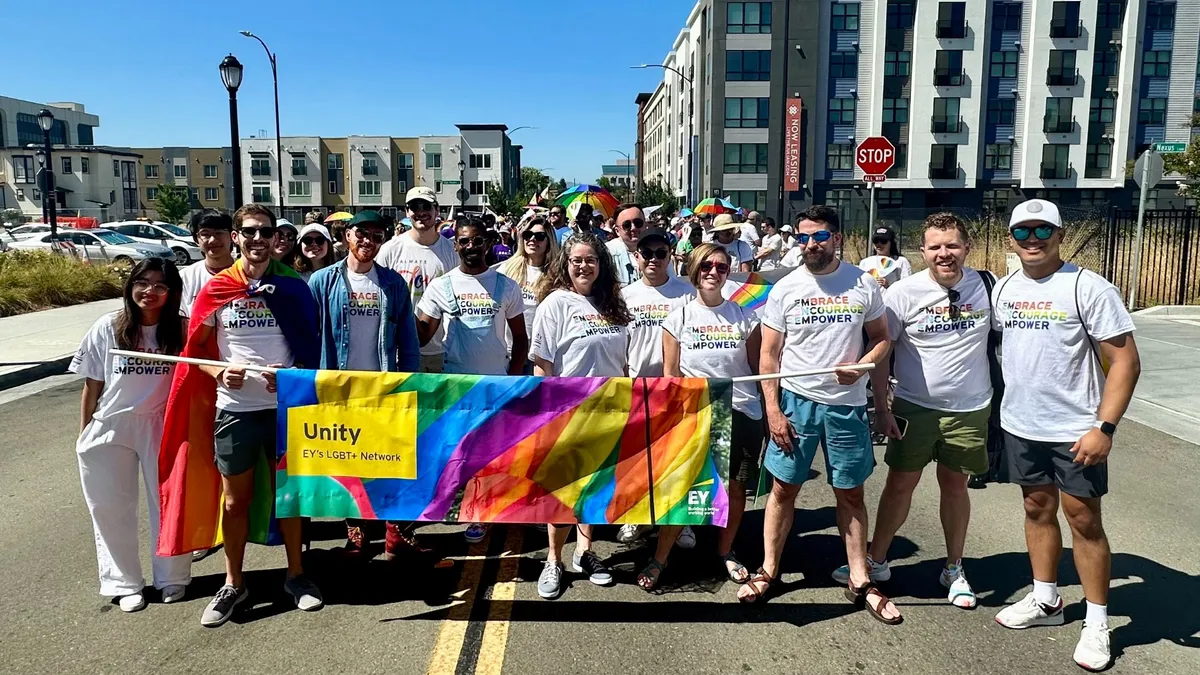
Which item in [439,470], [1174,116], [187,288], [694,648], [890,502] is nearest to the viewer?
[694,648]

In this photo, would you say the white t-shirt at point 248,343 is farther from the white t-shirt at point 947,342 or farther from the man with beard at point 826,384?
the white t-shirt at point 947,342

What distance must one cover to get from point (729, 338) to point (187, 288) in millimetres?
3618

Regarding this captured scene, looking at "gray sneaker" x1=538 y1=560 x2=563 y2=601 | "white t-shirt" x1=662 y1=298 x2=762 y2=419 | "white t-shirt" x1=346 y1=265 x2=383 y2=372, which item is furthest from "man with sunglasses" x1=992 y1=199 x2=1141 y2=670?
"white t-shirt" x1=346 y1=265 x2=383 y2=372

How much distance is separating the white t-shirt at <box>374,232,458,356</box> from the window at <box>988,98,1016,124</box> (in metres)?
58.1

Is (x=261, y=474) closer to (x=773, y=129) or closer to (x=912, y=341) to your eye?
(x=912, y=341)

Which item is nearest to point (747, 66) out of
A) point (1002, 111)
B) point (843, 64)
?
point (843, 64)

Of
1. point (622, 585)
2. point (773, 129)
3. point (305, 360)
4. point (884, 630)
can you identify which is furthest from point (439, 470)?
point (773, 129)

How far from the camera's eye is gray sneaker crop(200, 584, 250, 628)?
4109mm

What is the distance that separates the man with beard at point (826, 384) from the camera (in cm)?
421

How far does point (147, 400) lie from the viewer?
439cm

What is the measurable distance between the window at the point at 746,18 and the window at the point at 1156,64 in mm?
24662

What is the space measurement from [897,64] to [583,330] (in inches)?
2243

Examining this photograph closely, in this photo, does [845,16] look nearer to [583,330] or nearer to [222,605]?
[583,330]

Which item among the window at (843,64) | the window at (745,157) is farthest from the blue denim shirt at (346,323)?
the window at (843,64)
